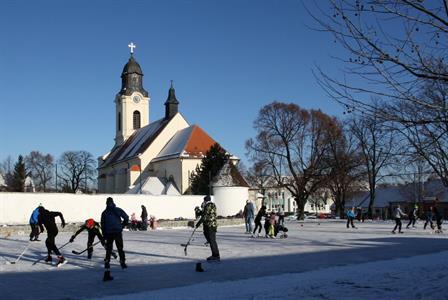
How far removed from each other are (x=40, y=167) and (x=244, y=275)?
10898cm

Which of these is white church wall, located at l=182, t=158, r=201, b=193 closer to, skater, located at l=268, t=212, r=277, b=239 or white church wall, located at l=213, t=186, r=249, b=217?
white church wall, located at l=213, t=186, r=249, b=217

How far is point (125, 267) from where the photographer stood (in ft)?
42.0

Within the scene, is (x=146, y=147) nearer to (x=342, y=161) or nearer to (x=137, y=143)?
(x=137, y=143)

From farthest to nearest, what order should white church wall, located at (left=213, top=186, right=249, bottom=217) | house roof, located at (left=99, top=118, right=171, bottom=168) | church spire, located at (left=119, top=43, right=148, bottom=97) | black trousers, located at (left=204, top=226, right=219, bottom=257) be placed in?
church spire, located at (left=119, top=43, right=148, bottom=97), house roof, located at (left=99, top=118, right=171, bottom=168), white church wall, located at (left=213, top=186, right=249, bottom=217), black trousers, located at (left=204, top=226, right=219, bottom=257)

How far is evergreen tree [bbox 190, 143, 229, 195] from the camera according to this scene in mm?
55188

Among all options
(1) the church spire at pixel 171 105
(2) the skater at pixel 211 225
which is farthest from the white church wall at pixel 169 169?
(2) the skater at pixel 211 225

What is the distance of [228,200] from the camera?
4978 cm

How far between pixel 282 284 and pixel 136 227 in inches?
1063

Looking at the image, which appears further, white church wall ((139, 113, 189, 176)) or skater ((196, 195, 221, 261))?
white church wall ((139, 113, 189, 176))

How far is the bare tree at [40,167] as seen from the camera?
110 m

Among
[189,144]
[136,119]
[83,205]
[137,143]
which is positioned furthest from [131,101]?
[83,205]

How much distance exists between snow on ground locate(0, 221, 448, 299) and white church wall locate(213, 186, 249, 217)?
31911 mm

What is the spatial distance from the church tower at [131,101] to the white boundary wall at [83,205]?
38.2 m

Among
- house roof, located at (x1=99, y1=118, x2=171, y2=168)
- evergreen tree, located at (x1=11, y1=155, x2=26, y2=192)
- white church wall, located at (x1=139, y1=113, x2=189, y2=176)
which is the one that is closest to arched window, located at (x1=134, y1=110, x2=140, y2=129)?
house roof, located at (x1=99, y1=118, x2=171, y2=168)
